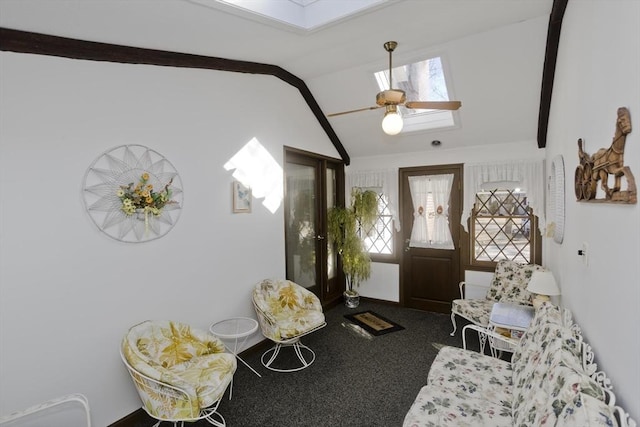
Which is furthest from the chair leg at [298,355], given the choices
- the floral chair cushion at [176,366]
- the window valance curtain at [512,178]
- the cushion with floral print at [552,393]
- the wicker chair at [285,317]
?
the window valance curtain at [512,178]

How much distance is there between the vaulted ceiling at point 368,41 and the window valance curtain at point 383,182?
29.4 inches

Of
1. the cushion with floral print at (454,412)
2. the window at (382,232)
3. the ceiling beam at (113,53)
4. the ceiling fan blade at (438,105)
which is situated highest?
the ceiling beam at (113,53)

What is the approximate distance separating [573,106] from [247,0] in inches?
92.7

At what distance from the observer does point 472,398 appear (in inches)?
74.2

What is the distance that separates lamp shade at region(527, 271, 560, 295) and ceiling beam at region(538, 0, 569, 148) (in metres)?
1.80

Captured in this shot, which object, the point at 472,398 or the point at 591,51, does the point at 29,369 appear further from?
the point at 591,51

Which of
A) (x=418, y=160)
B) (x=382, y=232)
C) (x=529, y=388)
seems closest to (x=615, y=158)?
(x=529, y=388)

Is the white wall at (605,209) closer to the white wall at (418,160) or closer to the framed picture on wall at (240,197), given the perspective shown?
the white wall at (418,160)

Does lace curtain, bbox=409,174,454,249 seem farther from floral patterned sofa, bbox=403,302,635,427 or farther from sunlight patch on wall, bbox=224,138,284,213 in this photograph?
floral patterned sofa, bbox=403,302,635,427

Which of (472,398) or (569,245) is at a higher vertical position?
(569,245)

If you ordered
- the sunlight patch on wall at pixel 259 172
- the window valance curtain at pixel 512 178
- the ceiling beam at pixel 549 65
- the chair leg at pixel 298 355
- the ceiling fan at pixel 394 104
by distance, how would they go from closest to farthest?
the ceiling beam at pixel 549 65 < the ceiling fan at pixel 394 104 < the chair leg at pixel 298 355 < the sunlight patch on wall at pixel 259 172 < the window valance curtain at pixel 512 178

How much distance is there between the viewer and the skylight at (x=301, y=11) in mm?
2242

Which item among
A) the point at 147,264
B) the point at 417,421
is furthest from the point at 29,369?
the point at 417,421

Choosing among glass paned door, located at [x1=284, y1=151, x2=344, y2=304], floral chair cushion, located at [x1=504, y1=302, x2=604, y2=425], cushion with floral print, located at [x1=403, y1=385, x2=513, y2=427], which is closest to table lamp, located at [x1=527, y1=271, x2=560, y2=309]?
floral chair cushion, located at [x1=504, y1=302, x2=604, y2=425]
